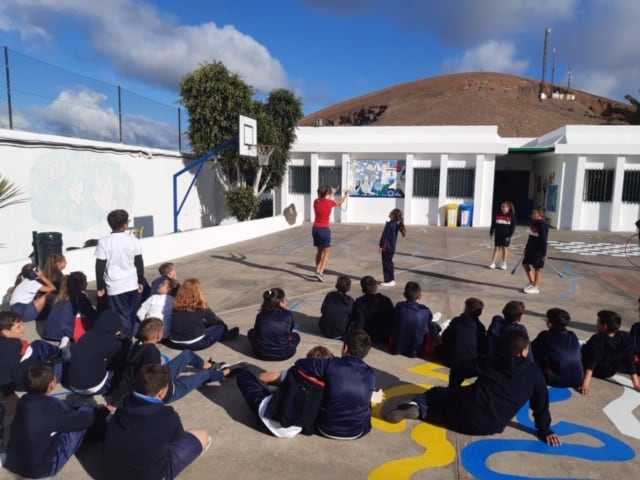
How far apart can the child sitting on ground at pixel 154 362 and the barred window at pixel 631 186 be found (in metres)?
19.7

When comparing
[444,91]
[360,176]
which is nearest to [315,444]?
[360,176]

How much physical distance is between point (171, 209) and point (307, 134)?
839 centimetres

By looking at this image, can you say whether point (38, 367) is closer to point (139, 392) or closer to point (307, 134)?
point (139, 392)

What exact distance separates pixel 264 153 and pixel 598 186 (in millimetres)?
13699

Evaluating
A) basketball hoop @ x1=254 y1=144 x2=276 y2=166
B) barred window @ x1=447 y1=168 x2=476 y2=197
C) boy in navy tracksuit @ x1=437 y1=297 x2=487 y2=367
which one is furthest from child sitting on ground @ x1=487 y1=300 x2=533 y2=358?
barred window @ x1=447 y1=168 x2=476 y2=197

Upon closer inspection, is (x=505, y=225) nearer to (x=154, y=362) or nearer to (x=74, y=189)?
(x=154, y=362)

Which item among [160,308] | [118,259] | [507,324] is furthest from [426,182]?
[118,259]

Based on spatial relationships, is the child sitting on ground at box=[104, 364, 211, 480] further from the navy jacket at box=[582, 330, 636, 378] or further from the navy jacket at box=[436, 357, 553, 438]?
the navy jacket at box=[582, 330, 636, 378]

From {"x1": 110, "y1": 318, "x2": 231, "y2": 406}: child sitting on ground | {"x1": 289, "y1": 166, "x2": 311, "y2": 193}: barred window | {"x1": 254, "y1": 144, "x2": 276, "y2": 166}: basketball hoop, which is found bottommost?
{"x1": 110, "y1": 318, "x2": 231, "y2": 406}: child sitting on ground

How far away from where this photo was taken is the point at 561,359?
184 inches

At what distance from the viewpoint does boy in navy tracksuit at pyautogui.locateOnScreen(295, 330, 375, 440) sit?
3.56 metres

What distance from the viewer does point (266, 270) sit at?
10.6m

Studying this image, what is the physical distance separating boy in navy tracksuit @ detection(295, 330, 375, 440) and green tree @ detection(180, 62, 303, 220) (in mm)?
14449

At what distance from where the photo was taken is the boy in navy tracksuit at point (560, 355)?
4.68 m
